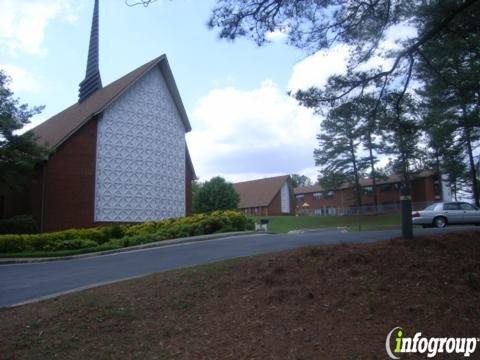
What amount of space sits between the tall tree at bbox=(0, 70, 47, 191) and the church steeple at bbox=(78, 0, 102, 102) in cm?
1224

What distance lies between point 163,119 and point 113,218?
724 cm

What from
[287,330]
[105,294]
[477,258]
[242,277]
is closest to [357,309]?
[287,330]

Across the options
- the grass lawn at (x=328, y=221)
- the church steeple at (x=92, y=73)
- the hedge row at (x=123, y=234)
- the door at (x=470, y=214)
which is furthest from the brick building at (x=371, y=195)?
the church steeple at (x=92, y=73)

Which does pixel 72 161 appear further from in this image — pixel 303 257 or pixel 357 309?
pixel 357 309

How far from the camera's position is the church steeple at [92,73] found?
33.3m

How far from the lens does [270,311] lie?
593cm

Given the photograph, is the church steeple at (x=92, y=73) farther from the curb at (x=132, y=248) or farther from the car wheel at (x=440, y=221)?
the car wheel at (x=440, y=221)

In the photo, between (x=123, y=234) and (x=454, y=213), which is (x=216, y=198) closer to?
(x=123, y=234)

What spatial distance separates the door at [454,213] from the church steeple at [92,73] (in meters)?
25.0

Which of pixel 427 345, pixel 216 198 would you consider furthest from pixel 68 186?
pixel 216 198


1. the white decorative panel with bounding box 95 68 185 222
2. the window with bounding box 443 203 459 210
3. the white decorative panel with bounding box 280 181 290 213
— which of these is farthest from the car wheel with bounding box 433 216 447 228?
the white decorative panel with bounding box 280 181 290 213

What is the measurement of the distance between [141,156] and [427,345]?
23.4 meters

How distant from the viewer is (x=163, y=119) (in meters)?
28.4

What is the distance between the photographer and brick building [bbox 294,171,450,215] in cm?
5097
